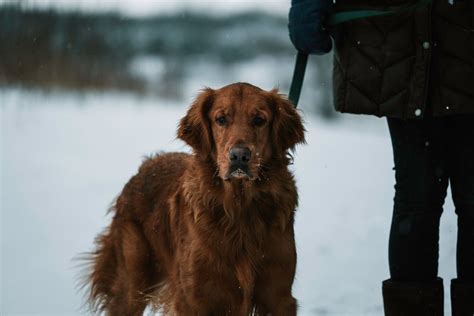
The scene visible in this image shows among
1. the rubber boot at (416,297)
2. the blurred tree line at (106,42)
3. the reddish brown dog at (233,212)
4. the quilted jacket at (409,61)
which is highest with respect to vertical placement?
the blurred tree line at (106,42)

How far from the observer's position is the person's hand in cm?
294

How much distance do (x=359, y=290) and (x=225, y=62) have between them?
91.3ft

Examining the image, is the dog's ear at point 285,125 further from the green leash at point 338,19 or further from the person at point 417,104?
the person at point 417,104

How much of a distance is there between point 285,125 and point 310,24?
1.46 ft

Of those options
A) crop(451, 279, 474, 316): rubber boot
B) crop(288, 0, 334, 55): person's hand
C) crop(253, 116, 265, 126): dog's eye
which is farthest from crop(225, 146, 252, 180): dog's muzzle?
crop(451, 279, 474, 316): rubber boot

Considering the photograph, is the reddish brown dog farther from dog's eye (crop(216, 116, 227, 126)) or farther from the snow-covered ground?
the snow-covered ground

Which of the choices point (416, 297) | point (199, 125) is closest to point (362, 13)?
point (199, 125)

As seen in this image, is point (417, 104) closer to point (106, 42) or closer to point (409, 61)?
point (409, 61)

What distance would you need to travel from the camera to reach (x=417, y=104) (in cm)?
268

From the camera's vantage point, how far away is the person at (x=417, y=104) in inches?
105

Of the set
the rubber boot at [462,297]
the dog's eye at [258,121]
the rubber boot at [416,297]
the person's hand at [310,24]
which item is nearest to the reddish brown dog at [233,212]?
the dog's eye at [258,121]

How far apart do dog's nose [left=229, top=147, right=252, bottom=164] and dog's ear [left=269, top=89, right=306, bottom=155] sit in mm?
285

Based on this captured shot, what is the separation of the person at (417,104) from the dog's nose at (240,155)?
1.46ft

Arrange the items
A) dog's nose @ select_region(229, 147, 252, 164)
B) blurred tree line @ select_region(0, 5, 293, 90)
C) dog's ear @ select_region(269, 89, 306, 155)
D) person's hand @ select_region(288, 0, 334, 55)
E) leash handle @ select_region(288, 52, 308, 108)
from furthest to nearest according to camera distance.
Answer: blurred tree line @ select_region(0, 5, 293, 90) → leash handle @ select_region(288, 52, 308, 108) → dog's ear @ select_region(269, 89, 306, 155) → person's hand @ select_region(288, 0, 334, 55) → dog's nose @ select_region(229, 147, 252, 164)
